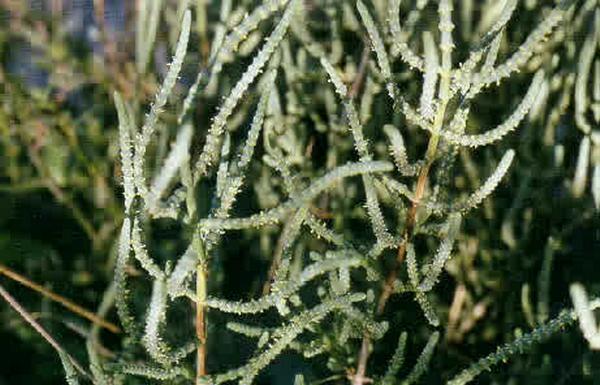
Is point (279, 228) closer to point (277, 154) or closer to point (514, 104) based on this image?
point (514, 104)

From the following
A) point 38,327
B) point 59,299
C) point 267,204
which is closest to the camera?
point 38,327

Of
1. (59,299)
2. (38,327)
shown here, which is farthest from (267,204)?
(38,327)

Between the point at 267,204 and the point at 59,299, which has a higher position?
the point at 267,204

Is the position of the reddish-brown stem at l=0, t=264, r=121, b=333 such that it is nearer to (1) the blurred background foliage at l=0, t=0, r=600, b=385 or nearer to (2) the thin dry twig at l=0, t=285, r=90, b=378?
(1) the blurred background foliage at l=0, t=0, r=600, b=385

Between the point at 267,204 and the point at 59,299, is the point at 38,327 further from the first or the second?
the point at 267,204

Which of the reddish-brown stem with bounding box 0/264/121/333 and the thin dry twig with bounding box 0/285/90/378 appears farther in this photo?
the reddish-brown stem with bounding box 0/264/121/333

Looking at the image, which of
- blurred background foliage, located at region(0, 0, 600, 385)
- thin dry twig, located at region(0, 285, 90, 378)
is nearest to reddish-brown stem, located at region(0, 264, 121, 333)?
blurred background foliage, located at region(0, 0, 600, 385)

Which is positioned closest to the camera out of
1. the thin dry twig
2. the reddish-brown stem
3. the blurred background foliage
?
the thin dry twig

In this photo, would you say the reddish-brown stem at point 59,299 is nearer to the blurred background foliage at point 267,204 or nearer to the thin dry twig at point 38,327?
the blurred background foliage at point 267,204

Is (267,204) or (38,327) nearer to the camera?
(38,327)

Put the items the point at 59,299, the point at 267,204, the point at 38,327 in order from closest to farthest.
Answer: the point at 38,327 < the point at 59,299 < the point at 267,204
